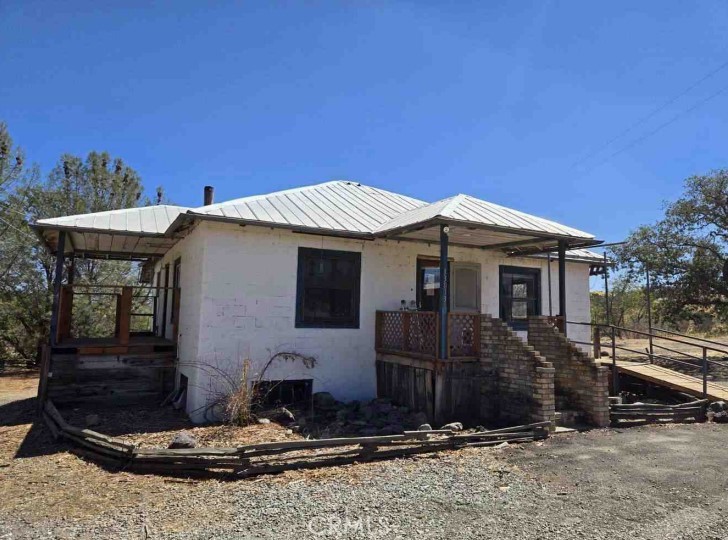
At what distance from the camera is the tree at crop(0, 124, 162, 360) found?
16.7 meters

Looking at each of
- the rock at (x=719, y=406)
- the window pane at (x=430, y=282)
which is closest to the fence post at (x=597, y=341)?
the rock at (x=719, y=406)

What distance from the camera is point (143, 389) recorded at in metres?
10.1

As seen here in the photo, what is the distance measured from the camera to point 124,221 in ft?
34.0

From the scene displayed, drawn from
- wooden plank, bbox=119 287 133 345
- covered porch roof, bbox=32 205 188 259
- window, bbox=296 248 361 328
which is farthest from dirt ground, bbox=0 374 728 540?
covered porch roof, bbox=32 205 188 259

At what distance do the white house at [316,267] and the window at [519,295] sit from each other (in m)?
0.05

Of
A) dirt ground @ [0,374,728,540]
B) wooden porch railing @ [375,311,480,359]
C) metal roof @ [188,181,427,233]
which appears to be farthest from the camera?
metal roof @ [188,181,427,233]

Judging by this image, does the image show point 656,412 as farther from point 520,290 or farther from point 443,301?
point 443,301

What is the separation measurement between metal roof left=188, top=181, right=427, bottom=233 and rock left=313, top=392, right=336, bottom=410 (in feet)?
10.1

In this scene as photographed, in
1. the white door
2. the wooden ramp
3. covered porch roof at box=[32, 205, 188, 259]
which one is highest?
covered porch roof at box=[32, 205, 188, 259]

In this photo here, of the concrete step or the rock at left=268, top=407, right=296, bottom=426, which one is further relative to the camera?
the rock at left=268, top=407, right=296, bottom=426

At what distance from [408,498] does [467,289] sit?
7285 millimetres

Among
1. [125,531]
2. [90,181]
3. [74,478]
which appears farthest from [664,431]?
[90,181]

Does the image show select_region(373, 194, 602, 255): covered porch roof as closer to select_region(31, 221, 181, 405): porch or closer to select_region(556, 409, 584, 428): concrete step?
select_region(556, 409, 584, 428): concrete step

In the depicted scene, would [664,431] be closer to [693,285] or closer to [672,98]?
[672,98]
